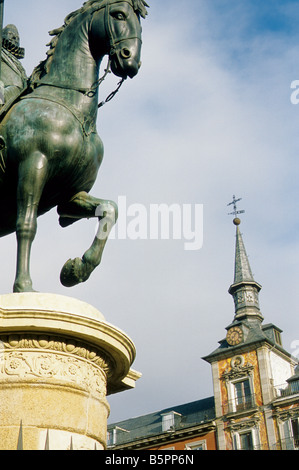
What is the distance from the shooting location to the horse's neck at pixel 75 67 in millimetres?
7336

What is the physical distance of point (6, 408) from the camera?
18.9ft

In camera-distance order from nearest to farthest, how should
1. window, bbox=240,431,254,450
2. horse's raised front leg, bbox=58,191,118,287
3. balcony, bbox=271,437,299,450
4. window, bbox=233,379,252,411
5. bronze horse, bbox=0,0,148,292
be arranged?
1. bronze horse, bbox=0,0,148,292
2. horse's raised front leg, bbox=58,191,118,287
3. balcony, bbox=271,437,299,450
4. window, bbox=240,431,254,450
5. window, bbox=233,379,252,411

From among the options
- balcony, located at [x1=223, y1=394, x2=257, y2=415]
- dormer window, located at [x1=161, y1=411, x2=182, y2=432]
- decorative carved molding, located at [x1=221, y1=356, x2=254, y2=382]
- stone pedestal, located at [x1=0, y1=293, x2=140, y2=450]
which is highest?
decorative carved molding, located at [x1=221, y1=356, x2=254, y2=382]

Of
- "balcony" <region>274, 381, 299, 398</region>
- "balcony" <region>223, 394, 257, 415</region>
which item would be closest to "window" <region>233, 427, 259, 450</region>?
"balcony" <region>223, 394, 257, 415</region>

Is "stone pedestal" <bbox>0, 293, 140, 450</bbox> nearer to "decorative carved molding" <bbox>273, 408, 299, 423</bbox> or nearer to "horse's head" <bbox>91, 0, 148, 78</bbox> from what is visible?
"horse's head" <bbox>91, 0, 148, 78</bbox>

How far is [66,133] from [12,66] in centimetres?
179

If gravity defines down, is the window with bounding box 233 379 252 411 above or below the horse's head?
above

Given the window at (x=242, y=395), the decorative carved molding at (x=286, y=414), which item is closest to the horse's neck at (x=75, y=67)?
the decorative carved molding at (x=286, y=414)

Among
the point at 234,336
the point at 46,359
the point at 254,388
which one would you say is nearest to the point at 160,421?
the point at 234,336

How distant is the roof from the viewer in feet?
168

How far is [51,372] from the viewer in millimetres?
5977

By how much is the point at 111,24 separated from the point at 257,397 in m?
42.4
